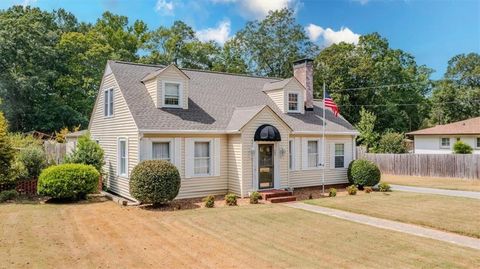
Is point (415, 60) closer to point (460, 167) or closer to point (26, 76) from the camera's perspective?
point (460, 167)

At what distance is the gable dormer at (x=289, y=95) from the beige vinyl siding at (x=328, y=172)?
2268 mm

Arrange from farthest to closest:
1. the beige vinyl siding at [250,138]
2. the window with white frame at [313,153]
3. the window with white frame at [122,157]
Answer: the window with white frame at [313,153], the window with white frame at [122,157], the beige vinyl siding at [250,138]

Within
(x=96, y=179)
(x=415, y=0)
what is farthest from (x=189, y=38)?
(x=96, y=179)

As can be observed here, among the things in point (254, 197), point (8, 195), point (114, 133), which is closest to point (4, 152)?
point (8, 195)

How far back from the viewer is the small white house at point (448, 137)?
105 feet

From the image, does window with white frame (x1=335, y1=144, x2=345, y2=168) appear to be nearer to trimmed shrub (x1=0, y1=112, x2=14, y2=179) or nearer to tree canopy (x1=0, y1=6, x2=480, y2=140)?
tree canopy (x1=0, y1=6, x2=480, y2=140)

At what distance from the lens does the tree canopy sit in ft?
124

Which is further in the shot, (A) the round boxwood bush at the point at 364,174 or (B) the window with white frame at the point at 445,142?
(B) the window with white frame at the point at 445,142

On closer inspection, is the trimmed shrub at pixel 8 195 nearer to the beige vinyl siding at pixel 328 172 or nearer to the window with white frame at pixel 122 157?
the window with white frame at pixel 122 157

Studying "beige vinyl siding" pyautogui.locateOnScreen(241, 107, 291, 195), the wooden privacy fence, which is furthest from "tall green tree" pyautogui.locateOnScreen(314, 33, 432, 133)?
"beige vinyl siding" pyautogui.locateOnScreen(241, 107, 291, 195)

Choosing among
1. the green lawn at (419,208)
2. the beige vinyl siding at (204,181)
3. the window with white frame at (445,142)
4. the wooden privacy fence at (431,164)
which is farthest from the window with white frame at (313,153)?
the window with white frame at (445,142)

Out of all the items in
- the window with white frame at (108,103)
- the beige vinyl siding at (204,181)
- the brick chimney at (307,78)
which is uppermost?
the brick chimney at (307,78)

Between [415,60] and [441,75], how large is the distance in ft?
29.6

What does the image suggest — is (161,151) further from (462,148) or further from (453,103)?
(453,103)
